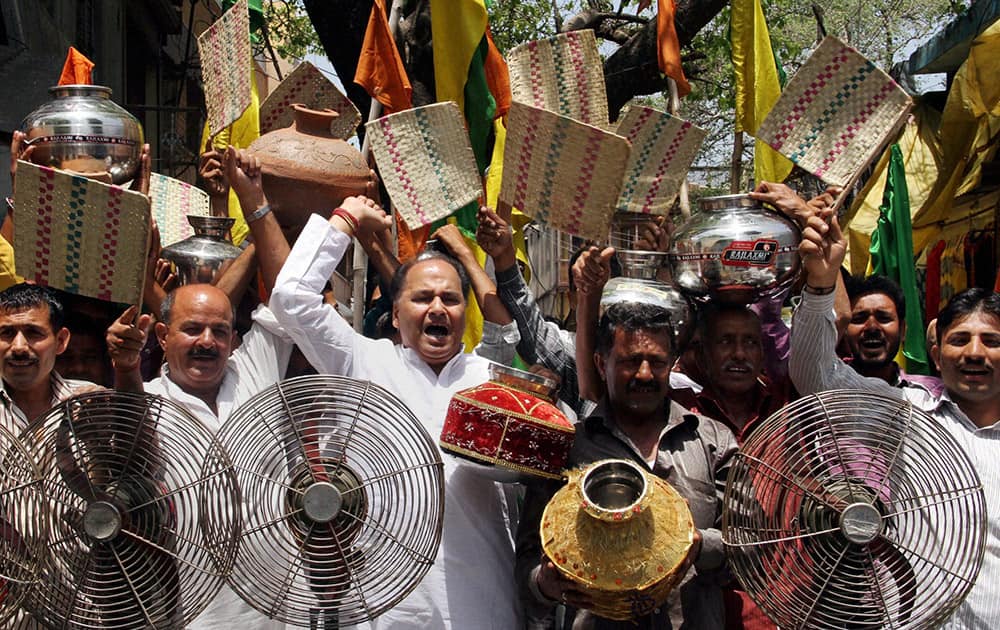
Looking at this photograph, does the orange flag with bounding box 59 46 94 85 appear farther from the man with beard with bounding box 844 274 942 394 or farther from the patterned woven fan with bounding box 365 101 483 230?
the man with beard with bounding box 844 274 942 394

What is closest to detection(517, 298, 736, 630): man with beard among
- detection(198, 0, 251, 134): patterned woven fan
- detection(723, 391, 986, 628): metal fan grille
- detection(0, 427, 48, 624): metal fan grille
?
detection(723, 391, 986, 628): metal fan grille

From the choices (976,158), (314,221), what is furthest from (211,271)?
(976,158)

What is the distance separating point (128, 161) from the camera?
3949 millimetres

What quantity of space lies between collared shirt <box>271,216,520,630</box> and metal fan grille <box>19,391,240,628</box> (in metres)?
0.62

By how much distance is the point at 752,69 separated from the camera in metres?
5.64

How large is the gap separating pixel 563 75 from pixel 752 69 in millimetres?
1752

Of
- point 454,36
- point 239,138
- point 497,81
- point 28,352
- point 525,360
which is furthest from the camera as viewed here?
point 239,138

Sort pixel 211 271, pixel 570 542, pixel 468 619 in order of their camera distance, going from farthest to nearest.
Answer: pixel 211 271
pixel 468 619
pixel 570 542

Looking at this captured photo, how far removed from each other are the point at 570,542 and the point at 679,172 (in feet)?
5.60

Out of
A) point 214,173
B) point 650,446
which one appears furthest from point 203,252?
point 650,446

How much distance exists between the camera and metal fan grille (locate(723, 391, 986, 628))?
2801mm

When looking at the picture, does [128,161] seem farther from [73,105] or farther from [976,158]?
[976,158]

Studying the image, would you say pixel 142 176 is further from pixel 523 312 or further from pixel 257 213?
pixel 523 312

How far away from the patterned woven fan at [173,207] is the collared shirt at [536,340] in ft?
5.15
